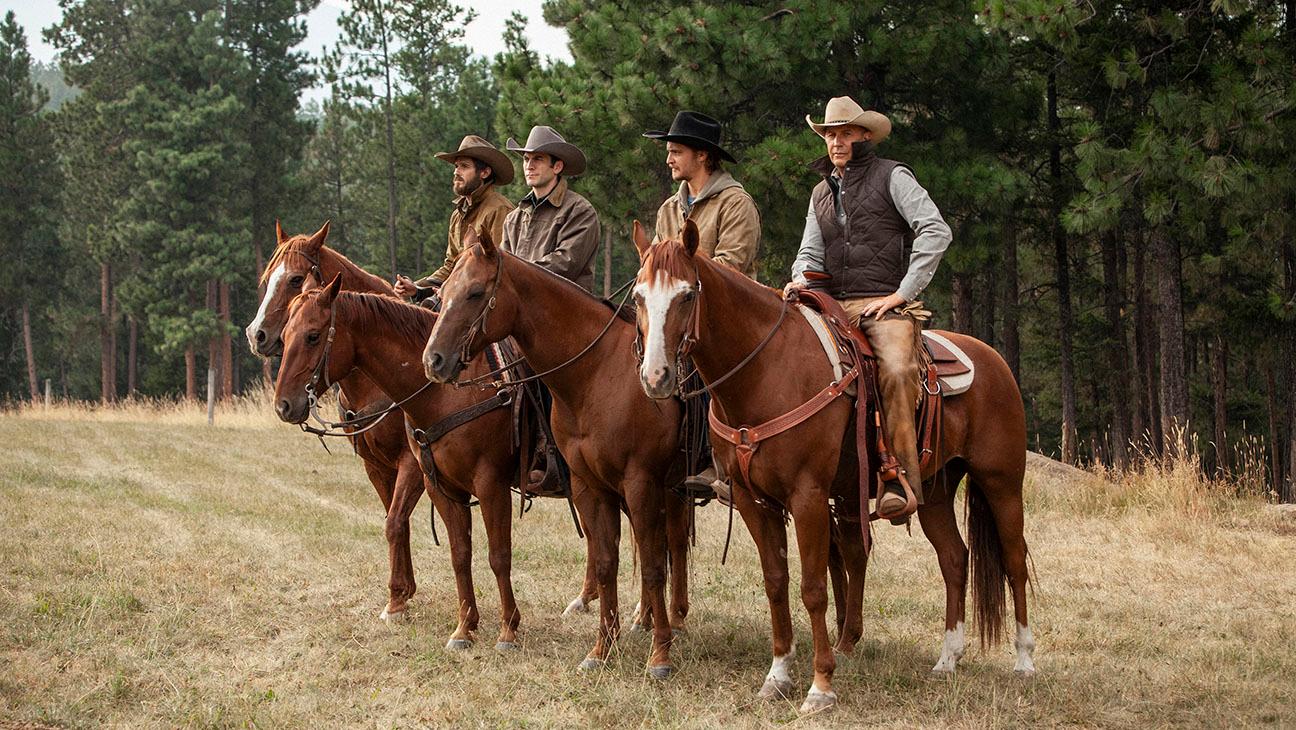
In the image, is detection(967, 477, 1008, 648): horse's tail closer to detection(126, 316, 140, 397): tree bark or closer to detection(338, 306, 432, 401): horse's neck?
detection(338, 306, 432, 401): horse's neck

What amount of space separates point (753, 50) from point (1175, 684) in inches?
431

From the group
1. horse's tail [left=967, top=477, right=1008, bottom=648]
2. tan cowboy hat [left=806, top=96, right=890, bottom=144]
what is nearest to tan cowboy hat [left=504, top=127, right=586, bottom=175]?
tan cowboy hat [left=806, top=96, right=890, bottom=144]

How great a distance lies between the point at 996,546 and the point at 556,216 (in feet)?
11.3

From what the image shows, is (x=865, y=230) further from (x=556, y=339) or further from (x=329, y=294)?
(x=329, y=294)

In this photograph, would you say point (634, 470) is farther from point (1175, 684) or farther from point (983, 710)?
point (1175, 684)

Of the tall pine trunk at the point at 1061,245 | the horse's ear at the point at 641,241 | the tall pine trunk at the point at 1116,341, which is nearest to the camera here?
the horse's ear at the point at 641,241

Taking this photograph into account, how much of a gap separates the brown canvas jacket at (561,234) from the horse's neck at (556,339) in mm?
935

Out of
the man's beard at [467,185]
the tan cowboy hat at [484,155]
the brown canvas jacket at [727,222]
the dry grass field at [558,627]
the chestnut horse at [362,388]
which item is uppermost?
the tan cowboy hat at [484,155]

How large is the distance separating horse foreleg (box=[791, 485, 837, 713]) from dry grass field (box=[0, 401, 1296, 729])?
5.0 inches

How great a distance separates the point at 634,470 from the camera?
20.3 ft

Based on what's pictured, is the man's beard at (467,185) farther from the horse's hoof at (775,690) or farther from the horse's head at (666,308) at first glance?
the horse's hoof at (775,690)

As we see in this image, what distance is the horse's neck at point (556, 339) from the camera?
6223 millimetres

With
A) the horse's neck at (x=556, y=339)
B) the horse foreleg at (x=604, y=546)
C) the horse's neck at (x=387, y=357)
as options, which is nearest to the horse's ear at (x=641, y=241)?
the horse's neck at (x=556, y=339)

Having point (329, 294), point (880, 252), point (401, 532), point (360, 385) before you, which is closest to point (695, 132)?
point (880, 252)
